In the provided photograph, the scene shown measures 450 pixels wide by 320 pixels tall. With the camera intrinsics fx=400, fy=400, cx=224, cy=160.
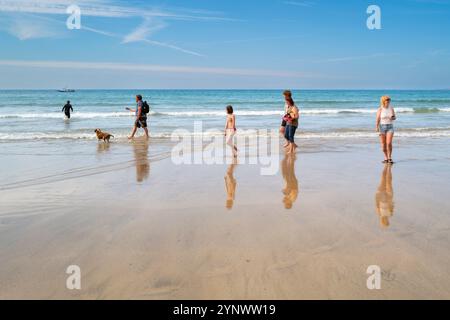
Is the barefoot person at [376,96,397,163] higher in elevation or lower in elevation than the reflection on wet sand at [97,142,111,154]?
higher

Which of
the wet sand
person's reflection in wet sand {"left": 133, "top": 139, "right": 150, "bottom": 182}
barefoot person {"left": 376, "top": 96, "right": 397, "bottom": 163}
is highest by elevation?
barefoot person {"left": 376, "top": 96, "right": 397, "bottom": 163}

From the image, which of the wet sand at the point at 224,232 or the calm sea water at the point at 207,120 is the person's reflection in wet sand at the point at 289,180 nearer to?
the wet sand at the point at 224,232

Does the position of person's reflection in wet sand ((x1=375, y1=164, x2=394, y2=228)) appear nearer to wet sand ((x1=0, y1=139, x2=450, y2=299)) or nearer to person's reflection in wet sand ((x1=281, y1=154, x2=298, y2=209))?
wet sand ((x1=0, y1=139, x2=450, y2=299))

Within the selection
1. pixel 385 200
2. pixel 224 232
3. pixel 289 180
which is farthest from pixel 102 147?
pixel 385 200

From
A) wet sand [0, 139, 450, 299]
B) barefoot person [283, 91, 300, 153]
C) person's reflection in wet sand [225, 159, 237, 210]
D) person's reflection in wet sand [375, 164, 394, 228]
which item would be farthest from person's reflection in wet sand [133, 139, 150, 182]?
person's reflection in wet sand [375, 164, 394, 228]

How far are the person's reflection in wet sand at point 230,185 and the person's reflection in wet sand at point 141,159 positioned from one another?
1617 mm

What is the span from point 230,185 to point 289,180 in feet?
3.88

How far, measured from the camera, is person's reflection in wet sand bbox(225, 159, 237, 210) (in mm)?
5879

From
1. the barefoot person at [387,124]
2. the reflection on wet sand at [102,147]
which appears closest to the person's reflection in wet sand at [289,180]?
the barefoot person at [387,124]

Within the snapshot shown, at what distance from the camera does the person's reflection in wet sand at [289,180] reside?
6.01 metres

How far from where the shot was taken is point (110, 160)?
32.5ft

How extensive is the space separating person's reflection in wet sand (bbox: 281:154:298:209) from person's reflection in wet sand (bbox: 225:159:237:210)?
80 centimetres

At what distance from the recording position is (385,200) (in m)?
6.02
